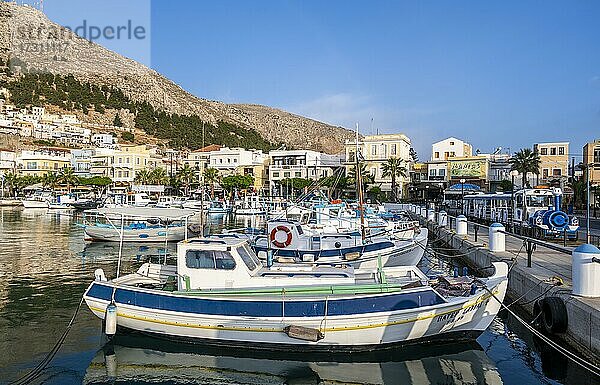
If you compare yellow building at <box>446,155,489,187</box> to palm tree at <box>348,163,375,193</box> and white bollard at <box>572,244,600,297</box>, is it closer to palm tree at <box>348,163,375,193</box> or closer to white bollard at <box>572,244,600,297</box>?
palm tree at <box>348,163,375,193</box>

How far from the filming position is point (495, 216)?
39906 millimetres

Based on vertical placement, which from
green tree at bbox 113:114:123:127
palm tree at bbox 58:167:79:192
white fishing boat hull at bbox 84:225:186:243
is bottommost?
white fishing boat hull at bbox 84:225:186:243

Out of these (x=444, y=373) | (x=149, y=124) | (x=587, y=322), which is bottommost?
(x=444, y=373)

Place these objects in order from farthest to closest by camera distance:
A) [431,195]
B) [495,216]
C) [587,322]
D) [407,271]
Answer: [431,195], [495,216], [407,271], [587,322]

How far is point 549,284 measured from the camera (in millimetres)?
14969

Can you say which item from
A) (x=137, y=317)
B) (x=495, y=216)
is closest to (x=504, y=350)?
(x=137, y=317)

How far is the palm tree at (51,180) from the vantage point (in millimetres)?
100562

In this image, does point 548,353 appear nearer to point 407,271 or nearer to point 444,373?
point 444,373

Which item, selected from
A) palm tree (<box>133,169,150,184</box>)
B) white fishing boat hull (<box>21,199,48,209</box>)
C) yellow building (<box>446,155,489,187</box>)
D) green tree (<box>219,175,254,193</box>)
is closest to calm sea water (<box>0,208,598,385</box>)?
yellow building (<box>446,155,489,187</box>)

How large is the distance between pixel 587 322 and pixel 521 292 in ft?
17.5

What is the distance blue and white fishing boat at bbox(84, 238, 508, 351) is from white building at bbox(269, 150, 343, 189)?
79.7 meters

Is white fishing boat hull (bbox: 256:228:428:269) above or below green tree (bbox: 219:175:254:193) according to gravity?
below

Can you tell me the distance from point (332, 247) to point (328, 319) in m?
11.5

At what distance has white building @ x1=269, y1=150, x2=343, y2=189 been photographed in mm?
97269
